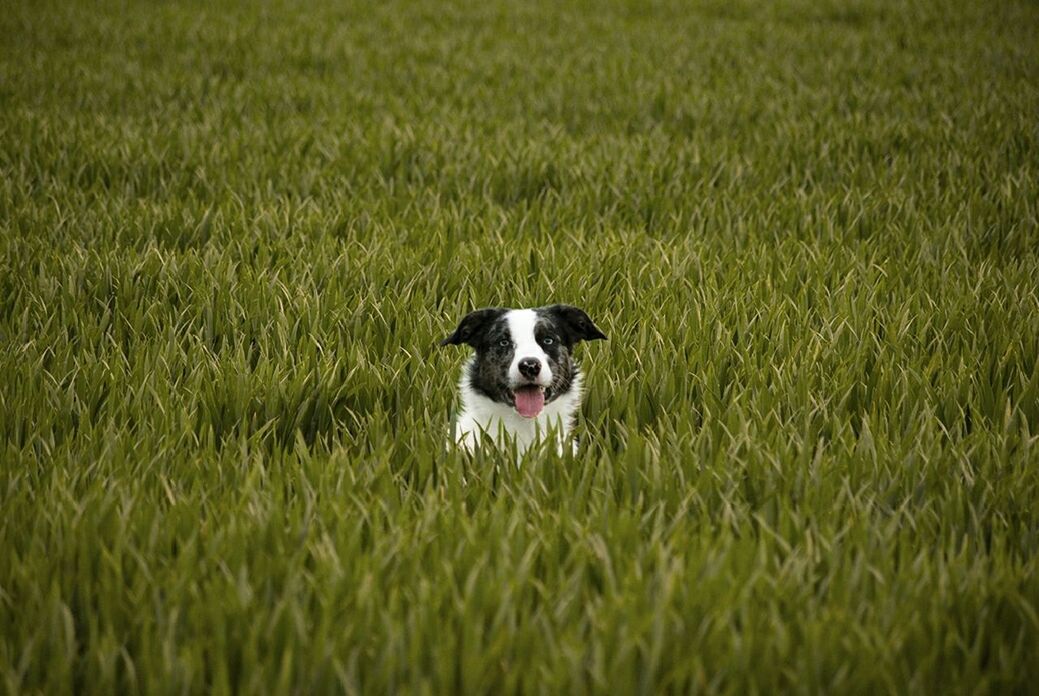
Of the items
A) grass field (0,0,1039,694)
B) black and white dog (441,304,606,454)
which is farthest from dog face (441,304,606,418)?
grass field (0,0,1039,694)

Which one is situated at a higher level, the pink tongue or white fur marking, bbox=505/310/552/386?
white fur marking, bbox=505/310/552/386

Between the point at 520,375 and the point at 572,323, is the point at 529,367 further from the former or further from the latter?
the point at 572,323

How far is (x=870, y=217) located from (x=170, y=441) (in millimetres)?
4341

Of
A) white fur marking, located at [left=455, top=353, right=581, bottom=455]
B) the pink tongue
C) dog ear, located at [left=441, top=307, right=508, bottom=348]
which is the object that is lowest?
white fur marking, located at [left=455, top=353, right=581, bottom=455]

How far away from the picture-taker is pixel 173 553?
207 centimetres

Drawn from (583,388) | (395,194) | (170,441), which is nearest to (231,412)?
(170,441)

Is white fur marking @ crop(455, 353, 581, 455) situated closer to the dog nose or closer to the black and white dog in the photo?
the black and white dog

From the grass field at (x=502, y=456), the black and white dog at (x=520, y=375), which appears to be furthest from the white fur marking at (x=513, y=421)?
the grass field at (x=502, y=456)

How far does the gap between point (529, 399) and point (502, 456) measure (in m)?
0.18

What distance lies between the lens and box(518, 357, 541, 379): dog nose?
8.10 ft

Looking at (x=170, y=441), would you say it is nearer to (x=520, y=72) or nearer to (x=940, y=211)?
(x=940, y=211)

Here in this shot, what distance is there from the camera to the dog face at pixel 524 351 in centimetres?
252

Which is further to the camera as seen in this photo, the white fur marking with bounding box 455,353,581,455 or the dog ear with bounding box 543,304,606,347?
the dog ear with bounding box 543,304,606,347

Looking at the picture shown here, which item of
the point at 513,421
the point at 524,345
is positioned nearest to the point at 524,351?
the point at 524,345
